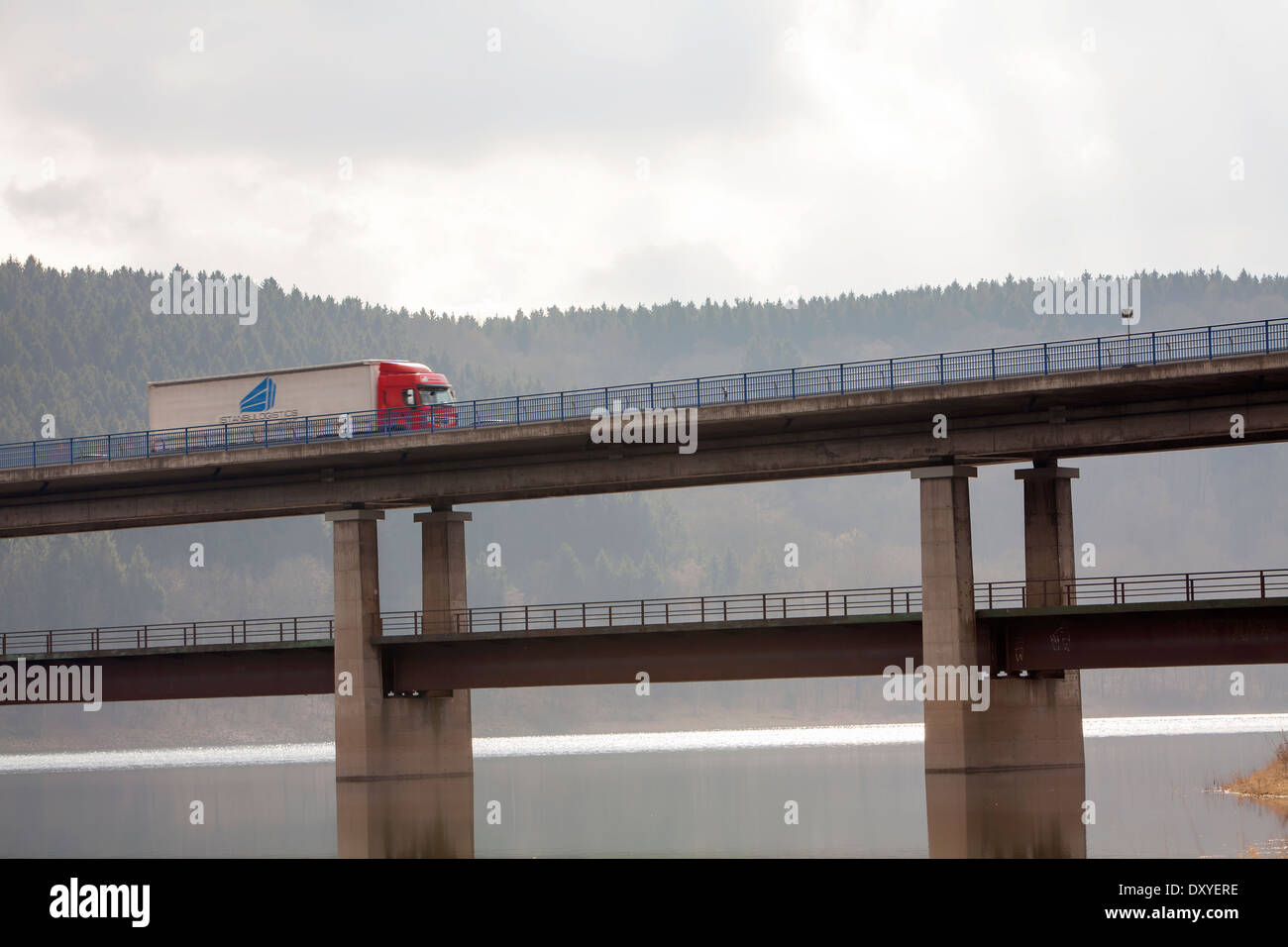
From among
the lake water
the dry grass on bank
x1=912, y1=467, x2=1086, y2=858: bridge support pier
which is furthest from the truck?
the dry grass on bank

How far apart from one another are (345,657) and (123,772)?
53.1m

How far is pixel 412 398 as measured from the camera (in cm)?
6456

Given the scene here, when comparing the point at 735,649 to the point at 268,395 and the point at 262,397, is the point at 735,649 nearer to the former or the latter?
the point at 268,395

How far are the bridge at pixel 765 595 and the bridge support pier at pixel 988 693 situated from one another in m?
0.09

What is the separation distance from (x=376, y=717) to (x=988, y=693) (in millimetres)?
20550

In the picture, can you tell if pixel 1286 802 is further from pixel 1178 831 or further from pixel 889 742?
pixel 889 742

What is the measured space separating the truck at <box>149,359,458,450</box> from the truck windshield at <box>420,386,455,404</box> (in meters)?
0.04

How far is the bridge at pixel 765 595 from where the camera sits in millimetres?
49312

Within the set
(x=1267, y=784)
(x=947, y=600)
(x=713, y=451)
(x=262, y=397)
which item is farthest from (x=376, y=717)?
(x=1267, y=784)

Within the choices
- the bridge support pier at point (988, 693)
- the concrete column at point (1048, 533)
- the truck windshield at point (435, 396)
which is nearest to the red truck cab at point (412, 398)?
the truck windshield at point (435, 396)

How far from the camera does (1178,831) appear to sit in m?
39.7

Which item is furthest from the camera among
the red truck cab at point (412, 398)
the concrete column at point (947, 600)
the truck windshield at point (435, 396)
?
the truck windshield at point (435, 396)

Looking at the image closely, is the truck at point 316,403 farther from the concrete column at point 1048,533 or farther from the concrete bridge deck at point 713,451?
the concrete column at point 1048,533

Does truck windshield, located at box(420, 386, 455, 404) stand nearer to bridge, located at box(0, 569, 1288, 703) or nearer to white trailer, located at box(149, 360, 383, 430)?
white trailer, located at box(149, 360, 383, 430)
